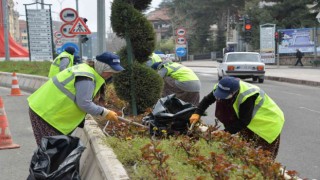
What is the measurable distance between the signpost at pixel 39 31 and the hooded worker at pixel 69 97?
783 inches

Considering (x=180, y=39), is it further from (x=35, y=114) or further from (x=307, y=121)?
(x=35, y=114)

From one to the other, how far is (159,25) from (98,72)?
102 m

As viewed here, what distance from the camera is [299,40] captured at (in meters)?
40.1

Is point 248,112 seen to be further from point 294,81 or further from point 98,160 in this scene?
point 294,81

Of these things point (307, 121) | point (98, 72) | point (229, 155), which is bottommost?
point (307, 121)

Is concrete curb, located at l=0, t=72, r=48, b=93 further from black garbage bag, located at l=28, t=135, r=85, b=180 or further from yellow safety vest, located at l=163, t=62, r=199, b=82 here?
black garbage bag, located at l=28, t=135, r=85, b=180

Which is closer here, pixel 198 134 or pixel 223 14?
pixel 198 134

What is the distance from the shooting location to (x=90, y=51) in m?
28.2

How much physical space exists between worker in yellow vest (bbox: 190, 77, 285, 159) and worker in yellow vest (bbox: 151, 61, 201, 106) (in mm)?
2849

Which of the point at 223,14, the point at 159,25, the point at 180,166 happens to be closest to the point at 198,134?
the point at 180,166

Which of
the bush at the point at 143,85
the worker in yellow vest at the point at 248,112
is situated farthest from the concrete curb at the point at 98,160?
the bush at the point at 143,85

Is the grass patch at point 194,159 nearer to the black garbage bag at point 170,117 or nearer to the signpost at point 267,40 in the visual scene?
the black garbage bag at point 170,117

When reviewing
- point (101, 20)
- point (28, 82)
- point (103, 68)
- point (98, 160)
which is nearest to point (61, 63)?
point (101, 20)

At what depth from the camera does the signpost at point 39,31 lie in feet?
77.7
